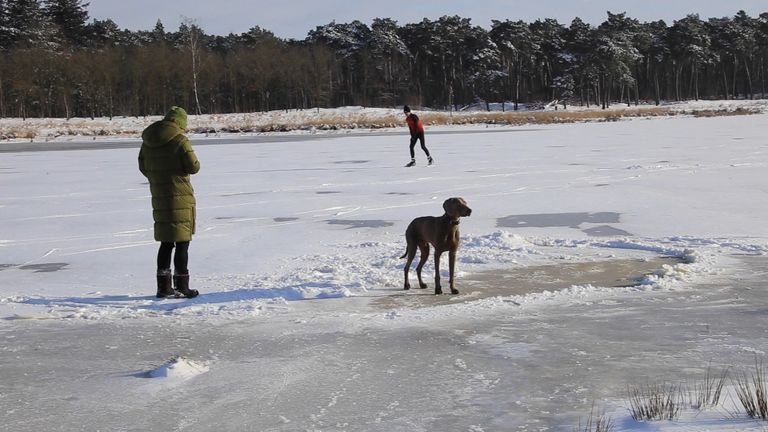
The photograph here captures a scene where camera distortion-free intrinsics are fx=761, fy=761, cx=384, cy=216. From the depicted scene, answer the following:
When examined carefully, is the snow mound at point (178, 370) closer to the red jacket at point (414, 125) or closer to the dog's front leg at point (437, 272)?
the dog's front leg at point (437, 272)

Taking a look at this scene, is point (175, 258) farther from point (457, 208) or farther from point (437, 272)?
point (457, 208)

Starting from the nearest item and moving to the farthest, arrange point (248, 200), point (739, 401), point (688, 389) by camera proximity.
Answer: point (739, 401) < point (688, 389) < point (248, 200)

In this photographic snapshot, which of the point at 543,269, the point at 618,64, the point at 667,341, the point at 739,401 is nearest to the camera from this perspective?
the point at 739,401

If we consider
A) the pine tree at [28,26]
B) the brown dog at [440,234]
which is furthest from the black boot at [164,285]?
Answer: the pine tree at [28,26]

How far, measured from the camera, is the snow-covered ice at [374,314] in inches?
149

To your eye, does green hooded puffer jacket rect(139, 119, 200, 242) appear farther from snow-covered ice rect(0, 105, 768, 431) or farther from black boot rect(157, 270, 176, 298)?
snow-covered ice rect(0, 105, 768, 431)

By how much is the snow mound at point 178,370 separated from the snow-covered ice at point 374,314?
0.01 meters

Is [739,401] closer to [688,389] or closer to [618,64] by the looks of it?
[688,389]

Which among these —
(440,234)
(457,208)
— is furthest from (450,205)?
(440,234)

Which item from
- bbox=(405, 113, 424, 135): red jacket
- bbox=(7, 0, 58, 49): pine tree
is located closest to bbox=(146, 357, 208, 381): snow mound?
bbox=(405, 113, 424, 135): red jacket

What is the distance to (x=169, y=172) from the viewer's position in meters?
6.40

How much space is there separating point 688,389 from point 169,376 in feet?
9.12

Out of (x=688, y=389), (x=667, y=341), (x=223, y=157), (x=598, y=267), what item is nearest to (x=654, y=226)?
(x=598, y=267)

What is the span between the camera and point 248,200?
513 inches
